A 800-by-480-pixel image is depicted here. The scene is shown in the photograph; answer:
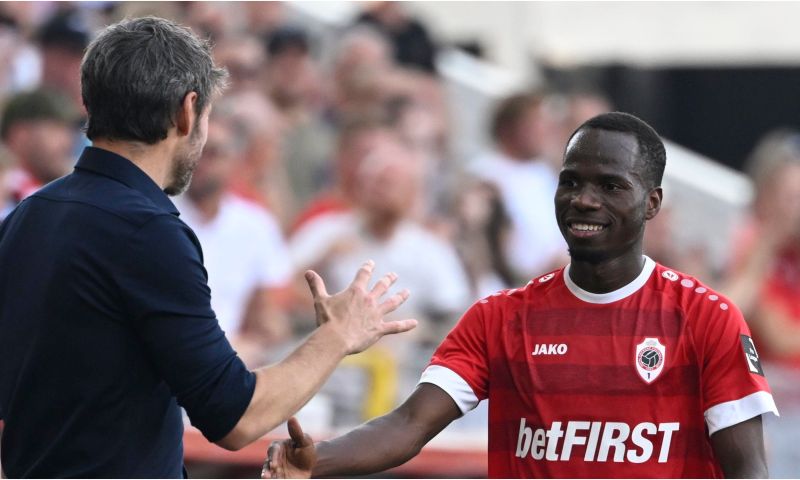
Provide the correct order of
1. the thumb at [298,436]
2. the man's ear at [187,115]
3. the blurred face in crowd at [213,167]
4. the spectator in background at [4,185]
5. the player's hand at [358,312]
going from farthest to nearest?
the blurred face in crowd at [213,167] < the spectator in background at [4,185] < the thumb at [298,436] < the player's hand at [358,312] < the man's ear at [187,115]

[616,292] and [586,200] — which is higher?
[586,200]

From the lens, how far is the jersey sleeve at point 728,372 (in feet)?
11.0

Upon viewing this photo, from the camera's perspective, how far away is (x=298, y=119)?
9.37 metres

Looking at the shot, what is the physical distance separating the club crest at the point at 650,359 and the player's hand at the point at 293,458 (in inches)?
32.8

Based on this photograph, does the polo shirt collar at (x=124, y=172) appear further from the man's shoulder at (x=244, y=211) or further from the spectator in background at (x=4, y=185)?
the man's shoulder at (x=244, y=211)

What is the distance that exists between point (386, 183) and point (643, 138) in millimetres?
4697

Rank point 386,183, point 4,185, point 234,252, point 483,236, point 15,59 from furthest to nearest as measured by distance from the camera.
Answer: point 483,236, point 15,59, point 386,183, point 234,252, point 4,185

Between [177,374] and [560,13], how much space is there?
11802 mm

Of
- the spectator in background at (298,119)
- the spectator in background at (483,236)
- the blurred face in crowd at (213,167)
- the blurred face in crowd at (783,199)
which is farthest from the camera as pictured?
the spectator in background at (298,119)

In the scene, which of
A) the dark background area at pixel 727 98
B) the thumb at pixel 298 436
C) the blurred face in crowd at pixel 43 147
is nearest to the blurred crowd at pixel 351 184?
the blurred face in crowd at pixel 43 147

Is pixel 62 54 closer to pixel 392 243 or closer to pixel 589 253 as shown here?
pixel 392 243

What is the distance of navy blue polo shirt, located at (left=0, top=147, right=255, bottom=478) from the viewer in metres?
3.10

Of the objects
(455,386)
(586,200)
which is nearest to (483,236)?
(455,386)

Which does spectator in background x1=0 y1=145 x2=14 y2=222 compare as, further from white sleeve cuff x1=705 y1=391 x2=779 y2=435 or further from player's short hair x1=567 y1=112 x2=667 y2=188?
white sleeve cuff x1=705 y1=391 x2=779 y2=435
